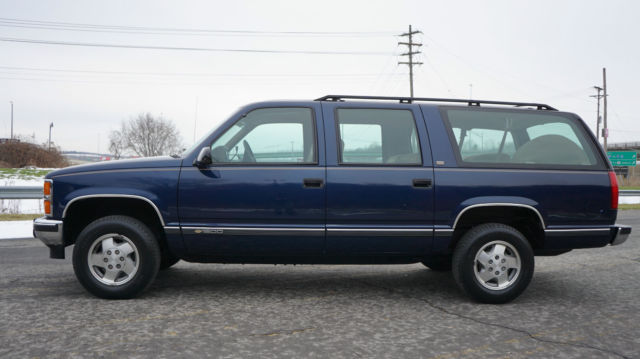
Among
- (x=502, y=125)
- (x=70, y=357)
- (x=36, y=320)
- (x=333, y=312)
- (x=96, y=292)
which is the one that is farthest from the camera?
(x=502, y=125)

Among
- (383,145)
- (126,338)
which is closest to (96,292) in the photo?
(126,338)

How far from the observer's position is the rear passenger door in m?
4.30

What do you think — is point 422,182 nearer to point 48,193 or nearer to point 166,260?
point 166,260

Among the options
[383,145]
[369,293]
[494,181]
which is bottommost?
[369,293]

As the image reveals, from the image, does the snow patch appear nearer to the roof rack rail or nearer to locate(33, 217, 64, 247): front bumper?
locate(33, 217, 64, 247): front bumper

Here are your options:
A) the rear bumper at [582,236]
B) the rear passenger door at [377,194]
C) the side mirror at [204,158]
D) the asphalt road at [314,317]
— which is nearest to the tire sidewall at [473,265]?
the asphalt road at [314,317]

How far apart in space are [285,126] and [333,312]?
1.75 meters

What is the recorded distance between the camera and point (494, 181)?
438 centimetres

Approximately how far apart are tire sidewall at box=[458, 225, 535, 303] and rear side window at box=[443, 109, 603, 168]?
66 centimetres

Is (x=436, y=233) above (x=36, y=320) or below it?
above

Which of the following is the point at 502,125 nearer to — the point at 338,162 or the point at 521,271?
the point at 521,271

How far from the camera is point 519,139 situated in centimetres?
466

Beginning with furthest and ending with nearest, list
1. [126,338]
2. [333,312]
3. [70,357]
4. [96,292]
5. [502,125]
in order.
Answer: [502,125], [96,292], [333,312], [126,338], [70,357]

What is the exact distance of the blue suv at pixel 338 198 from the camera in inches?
169
